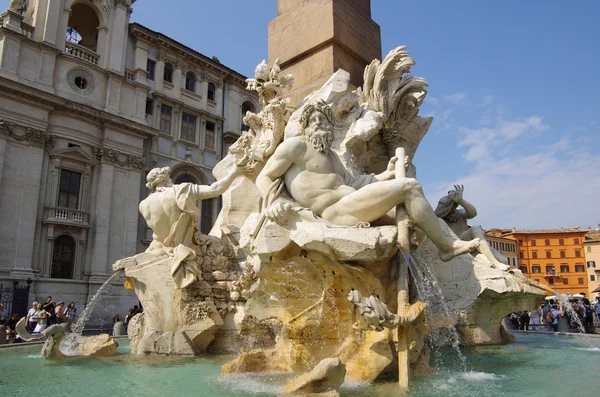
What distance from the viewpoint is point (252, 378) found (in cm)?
411

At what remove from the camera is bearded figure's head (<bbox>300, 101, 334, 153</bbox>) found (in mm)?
4496

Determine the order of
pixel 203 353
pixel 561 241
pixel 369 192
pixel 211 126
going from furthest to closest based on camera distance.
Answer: pixel 561 241 < pixel 211 126 < pixel 203 353 < pixel 369 192

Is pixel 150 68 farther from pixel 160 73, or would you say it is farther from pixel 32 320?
pixel 32 320

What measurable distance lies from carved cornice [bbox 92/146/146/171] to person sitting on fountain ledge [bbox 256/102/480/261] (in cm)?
1944

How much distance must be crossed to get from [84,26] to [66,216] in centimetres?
1123

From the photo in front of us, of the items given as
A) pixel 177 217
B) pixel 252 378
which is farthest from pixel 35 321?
pixel 252 378

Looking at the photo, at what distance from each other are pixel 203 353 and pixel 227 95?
2444cm

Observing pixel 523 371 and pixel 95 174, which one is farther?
pixel 95 174

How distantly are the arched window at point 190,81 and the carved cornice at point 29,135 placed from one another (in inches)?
344

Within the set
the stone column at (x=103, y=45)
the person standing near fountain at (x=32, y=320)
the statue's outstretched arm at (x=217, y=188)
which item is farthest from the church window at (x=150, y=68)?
the statue's outstretched arm at (x=217, y=188)

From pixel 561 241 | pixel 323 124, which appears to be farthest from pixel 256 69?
pixel 561 241

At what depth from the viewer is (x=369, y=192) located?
4.20 metres

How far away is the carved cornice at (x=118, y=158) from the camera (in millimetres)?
21844

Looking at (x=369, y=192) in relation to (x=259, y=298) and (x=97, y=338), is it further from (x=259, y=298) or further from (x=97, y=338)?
(x=97, y=338)
